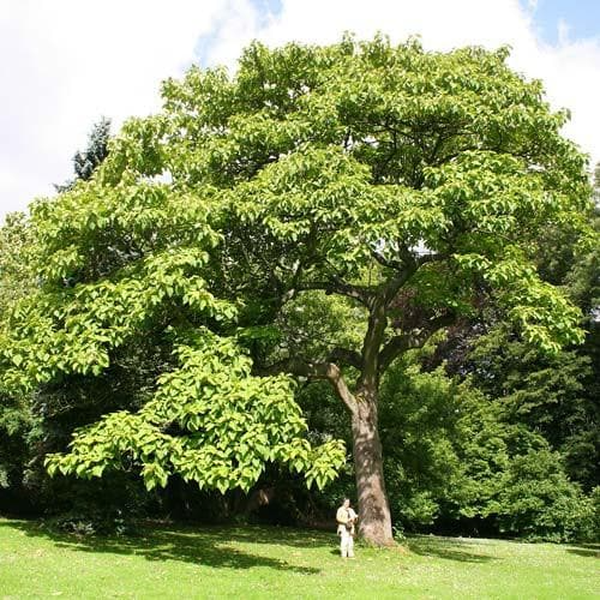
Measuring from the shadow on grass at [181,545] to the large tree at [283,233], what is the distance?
7.15 feet

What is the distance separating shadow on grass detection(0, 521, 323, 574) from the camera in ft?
42.2

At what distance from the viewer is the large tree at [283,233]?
38.8ft

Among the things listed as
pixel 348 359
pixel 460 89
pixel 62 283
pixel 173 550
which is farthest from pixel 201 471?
pixel 460 89

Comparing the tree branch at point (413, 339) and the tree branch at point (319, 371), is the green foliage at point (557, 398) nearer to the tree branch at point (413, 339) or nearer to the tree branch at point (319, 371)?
the tree branch at point (413, 339)

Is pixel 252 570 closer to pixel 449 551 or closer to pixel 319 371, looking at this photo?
pixel 319 371

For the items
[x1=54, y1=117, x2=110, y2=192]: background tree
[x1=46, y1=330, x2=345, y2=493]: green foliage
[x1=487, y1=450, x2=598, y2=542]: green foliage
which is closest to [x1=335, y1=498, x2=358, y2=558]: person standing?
[x1=46, y1=330, x2=345, y2=493]: green foliage

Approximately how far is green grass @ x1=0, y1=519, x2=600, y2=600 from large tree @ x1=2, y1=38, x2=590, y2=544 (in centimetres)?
157

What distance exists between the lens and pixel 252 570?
39.3 feet

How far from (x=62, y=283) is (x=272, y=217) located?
16.1ft

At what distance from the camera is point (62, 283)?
15055mm

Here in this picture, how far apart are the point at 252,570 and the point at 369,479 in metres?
5.53

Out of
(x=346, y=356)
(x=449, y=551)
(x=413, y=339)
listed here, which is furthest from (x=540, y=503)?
(x=346, y=356)

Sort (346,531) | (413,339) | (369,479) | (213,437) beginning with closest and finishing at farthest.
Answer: (213,437)
(346,531)
(369,479)
(413,339)

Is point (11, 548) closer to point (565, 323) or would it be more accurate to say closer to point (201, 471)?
point (201, 471)
